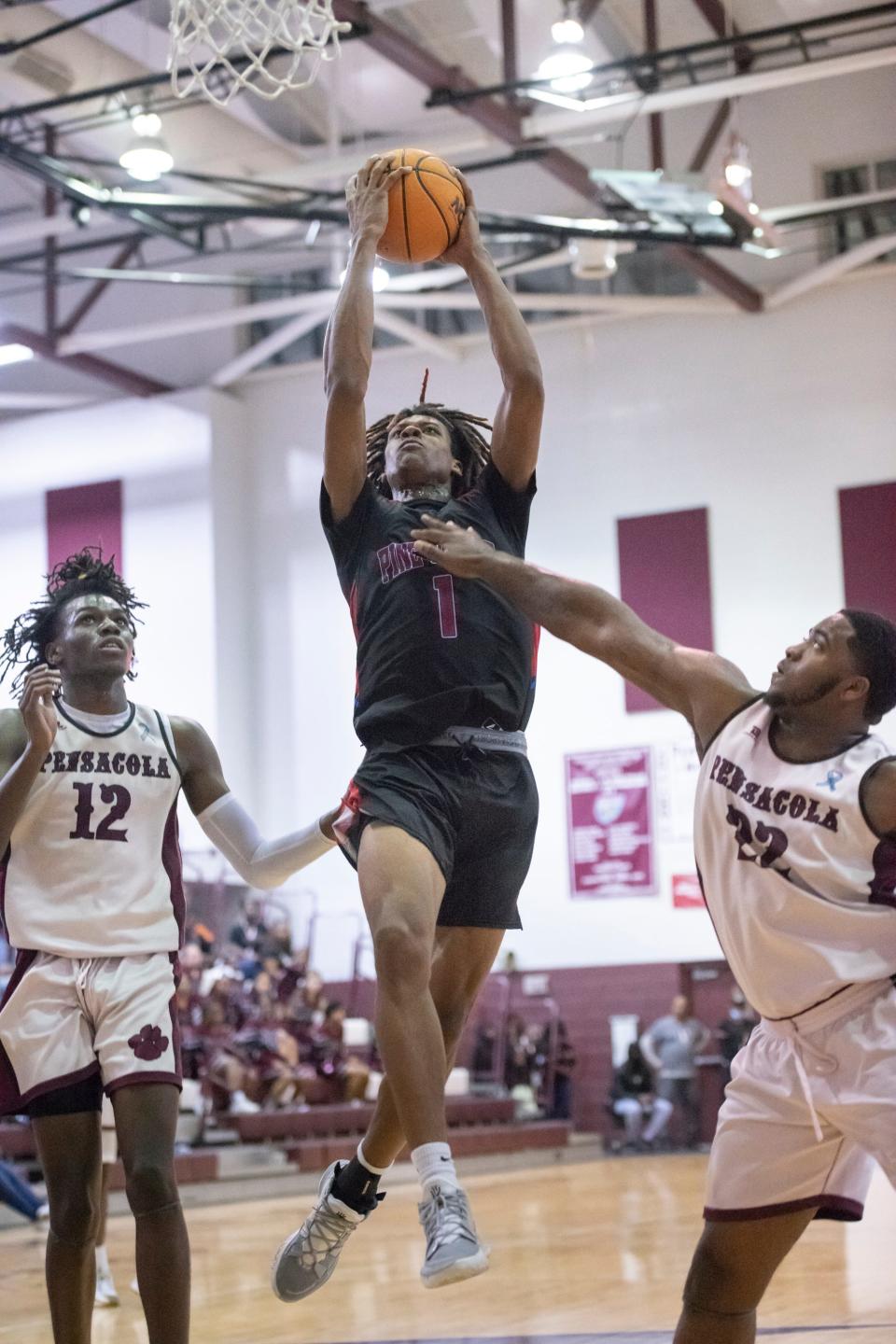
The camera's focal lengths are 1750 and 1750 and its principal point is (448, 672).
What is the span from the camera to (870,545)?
20.6m

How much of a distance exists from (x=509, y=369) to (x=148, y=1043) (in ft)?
7.18

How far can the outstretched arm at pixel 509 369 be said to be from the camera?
16.7ft

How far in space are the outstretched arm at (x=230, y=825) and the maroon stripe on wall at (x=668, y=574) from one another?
52.1 feet

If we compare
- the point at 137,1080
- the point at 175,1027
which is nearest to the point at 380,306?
the point at 175,1027

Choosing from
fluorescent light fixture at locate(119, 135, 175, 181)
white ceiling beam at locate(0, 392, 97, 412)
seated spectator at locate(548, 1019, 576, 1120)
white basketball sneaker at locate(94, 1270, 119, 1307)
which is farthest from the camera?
white ceiling beam at locate(0, 392, 97, 412)

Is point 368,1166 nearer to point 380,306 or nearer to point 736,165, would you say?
point 736,165

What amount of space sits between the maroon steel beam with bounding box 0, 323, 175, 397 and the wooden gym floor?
36.6 feet

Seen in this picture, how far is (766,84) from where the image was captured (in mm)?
16250

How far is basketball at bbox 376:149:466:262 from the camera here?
5.14 metres

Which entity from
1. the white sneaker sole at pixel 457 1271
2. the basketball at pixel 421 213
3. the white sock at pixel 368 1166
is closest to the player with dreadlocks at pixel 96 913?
the white sock at pixel 368 1166

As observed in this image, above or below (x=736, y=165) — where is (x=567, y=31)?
above

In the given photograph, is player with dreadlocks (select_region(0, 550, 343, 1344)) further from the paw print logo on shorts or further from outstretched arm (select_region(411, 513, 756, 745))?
outstretched arm (select_region(411, 513, 756, 745))

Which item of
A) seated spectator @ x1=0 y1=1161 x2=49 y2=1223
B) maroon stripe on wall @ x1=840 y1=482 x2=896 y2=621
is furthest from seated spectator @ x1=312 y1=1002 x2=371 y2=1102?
maroon stripe on wall @ x1=840 y1=482 x2=896 y2=621

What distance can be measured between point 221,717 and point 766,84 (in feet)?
35.4
